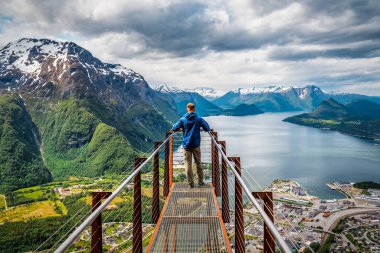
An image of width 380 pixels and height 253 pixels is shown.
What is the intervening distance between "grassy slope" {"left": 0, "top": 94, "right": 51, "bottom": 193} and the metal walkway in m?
70.8

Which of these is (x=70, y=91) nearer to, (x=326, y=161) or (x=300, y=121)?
(x=326, y=161)

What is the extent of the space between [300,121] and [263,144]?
98.2 metres

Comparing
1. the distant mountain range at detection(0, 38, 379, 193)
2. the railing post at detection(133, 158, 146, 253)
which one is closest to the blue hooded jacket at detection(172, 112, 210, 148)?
the railing post at detection(133, 158, 146, 253)

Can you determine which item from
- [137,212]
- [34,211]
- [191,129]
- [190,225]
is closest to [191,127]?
[191,129]

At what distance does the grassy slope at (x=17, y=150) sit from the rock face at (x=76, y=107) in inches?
202

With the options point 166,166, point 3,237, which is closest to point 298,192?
point 3,237

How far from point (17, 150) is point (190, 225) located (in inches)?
3677

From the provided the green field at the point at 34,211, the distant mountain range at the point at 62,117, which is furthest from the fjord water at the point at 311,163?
the distant mountain range at the point at 62,117

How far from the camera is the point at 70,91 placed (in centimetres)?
11994

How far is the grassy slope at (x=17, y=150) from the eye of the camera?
241 ft

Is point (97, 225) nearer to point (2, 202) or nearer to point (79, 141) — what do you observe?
point (2, 202)

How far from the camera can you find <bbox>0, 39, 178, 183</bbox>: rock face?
3680 inches

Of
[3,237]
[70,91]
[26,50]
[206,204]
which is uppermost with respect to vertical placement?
[26,50]

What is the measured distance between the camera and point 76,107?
115 metres
